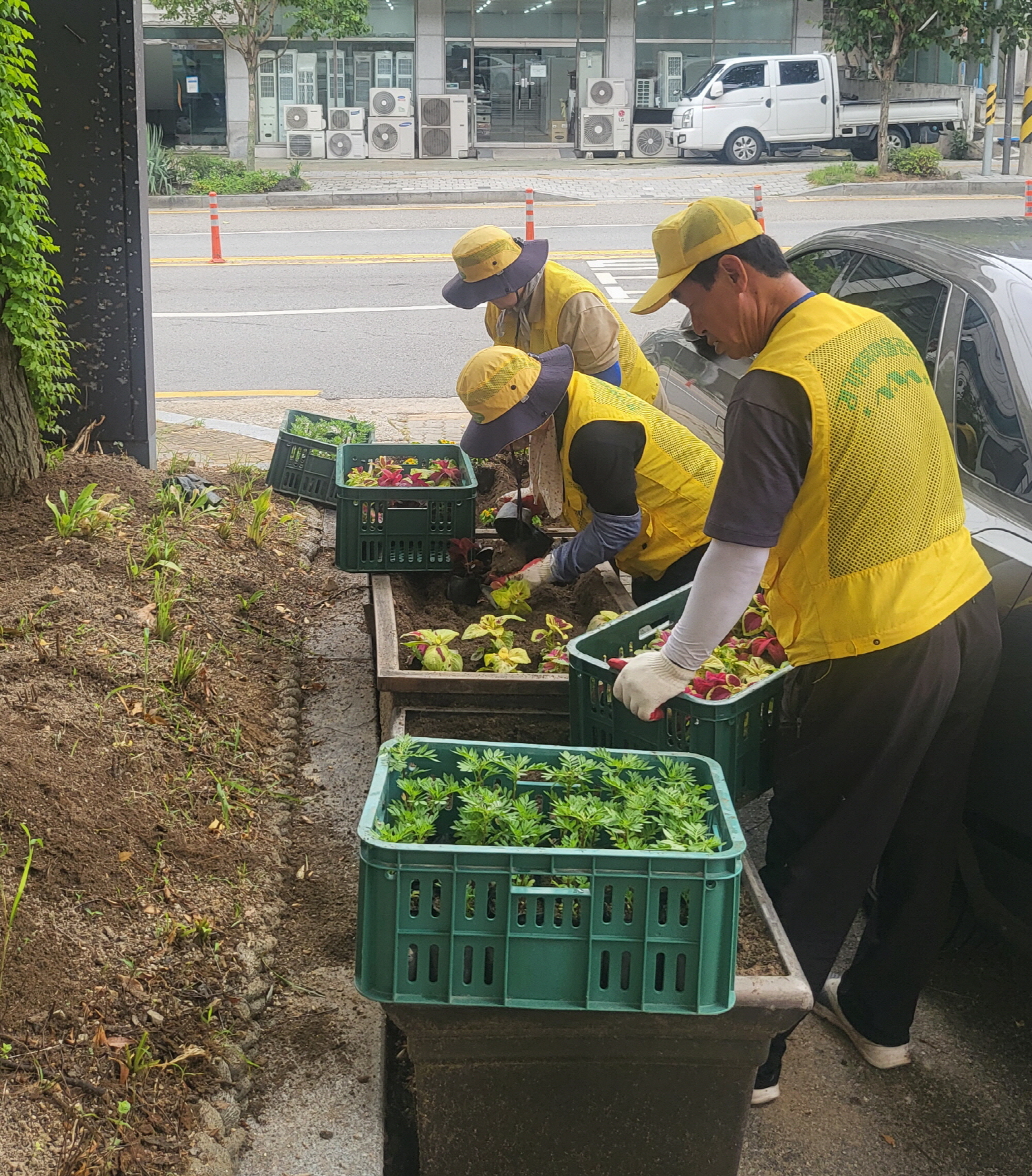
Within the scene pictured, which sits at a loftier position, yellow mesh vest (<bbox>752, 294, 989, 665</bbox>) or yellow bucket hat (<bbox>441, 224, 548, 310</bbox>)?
yellow bucket hat (<bbox>441, 224, 548, 310</bbox>)

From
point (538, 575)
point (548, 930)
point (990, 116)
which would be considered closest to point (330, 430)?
point (538, 575)

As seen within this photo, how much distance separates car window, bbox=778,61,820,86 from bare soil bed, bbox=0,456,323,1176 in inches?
940

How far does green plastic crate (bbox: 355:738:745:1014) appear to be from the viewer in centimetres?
225

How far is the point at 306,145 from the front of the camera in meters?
28.4

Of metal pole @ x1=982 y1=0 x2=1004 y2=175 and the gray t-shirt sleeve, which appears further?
metal pole @ x1=982 y1=0 x2=1004 y2=175

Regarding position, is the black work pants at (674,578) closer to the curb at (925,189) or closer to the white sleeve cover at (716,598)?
the white sleeve cover at (716,598)

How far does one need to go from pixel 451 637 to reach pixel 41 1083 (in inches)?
72.5

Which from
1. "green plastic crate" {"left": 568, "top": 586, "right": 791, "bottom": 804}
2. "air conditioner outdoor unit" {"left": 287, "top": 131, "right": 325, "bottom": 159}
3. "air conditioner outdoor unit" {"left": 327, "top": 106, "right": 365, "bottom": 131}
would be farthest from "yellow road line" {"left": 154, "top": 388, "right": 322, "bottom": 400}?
"air conditioner outdoor unit" {"left": 327, "top": 106, "right": 365, "bottom": 131}

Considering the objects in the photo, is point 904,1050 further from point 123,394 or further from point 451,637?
point 123,394

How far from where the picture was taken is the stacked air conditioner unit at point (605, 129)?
29344mm

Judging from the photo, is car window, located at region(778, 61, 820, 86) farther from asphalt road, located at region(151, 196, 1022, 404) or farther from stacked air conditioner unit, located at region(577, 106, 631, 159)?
asphalt road, located at region(151, 196, 1022, 404)

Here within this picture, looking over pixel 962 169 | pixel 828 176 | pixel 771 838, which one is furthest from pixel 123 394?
pixel 962 169

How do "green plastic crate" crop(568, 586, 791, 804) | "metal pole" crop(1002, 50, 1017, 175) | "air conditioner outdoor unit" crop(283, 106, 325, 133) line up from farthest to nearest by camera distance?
1. "air conditioner outdoor unit" crop(283, 106, 325, 133)
2. "metal pole" crop(1002, 50, 1017, 175)
3. "green plastic crate" crop(568, 586, 791, 804)

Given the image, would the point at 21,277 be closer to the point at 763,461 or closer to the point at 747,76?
the point at 763,461
